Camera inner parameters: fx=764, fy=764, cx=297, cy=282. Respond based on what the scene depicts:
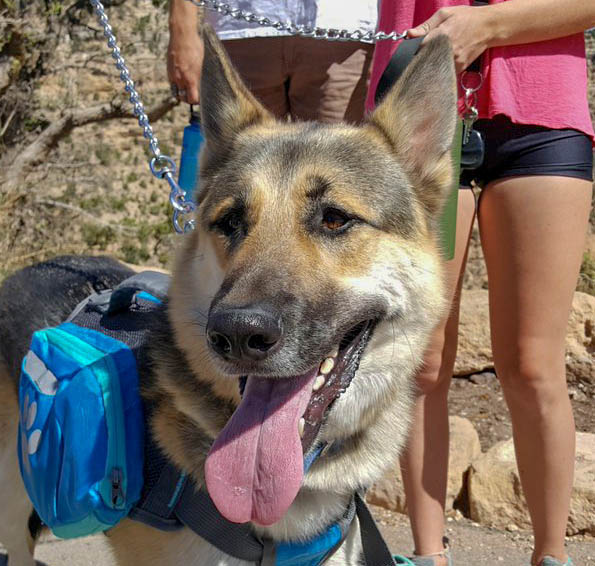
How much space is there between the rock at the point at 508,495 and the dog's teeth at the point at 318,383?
2.27m

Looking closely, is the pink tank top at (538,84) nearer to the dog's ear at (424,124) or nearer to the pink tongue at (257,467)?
the dog's ear at (424,124)

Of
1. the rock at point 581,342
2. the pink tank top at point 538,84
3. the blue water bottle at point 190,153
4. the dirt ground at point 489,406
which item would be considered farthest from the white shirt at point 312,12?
the rock at point 581,342

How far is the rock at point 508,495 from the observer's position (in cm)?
399

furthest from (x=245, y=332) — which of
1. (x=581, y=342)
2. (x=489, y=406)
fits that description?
Result: (x=581, y=342)

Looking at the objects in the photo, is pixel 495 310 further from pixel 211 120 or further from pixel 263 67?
pixel 263 67

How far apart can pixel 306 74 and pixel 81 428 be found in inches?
85.3

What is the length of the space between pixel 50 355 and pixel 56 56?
7.23 meters

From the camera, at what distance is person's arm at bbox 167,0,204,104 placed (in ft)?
11.7

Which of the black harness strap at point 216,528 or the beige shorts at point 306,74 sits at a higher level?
the beige shorts at point 306,74

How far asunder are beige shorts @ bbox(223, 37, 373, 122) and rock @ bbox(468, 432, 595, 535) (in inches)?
Answer: 82.1

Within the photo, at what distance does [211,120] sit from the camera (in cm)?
287

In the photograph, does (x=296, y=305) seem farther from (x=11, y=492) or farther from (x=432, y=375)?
(x=11, y=492)

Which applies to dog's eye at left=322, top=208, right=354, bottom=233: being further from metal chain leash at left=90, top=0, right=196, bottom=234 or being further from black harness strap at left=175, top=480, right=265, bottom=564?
black harness strap at left=175, top=480, right=265, bottom=564

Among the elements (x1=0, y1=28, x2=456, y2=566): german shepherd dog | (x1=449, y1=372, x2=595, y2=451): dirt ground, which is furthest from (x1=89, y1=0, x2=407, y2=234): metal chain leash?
(x1=449, y1=372, x2=595, y2=451): dirt ground
